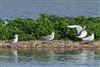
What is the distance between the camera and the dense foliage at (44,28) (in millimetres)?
27453

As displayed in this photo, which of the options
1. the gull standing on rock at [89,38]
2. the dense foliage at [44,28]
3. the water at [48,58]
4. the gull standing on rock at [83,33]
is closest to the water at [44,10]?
the dense foliage at [44,28]

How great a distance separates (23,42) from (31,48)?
19.8 inches

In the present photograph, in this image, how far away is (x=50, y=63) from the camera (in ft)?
75.7

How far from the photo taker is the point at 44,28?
91.1 ft

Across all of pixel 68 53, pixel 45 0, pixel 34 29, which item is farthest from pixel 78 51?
pixel 45 0

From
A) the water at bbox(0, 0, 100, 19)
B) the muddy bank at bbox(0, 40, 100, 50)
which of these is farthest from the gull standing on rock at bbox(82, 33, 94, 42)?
the water at bbox(0, 0, 100, 19)

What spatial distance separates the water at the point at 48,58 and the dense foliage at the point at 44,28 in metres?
1.62

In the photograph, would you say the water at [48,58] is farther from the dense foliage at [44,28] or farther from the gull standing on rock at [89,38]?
the dense foliage at [44,28]

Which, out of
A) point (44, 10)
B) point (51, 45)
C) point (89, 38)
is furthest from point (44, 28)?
point (44, 10)

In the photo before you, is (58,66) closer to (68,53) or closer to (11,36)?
(68,53)

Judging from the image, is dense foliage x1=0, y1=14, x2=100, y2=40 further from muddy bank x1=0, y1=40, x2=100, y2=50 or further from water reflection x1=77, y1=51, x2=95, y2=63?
water reflection x1=77, y1=51, x2=95, y2=63

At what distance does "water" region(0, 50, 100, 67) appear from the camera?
74.9ft

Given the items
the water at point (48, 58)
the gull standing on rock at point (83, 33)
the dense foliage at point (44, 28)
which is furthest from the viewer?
the dense foliage at point (44, 28)

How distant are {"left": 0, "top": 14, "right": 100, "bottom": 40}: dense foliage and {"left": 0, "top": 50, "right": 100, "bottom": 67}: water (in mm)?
1624
